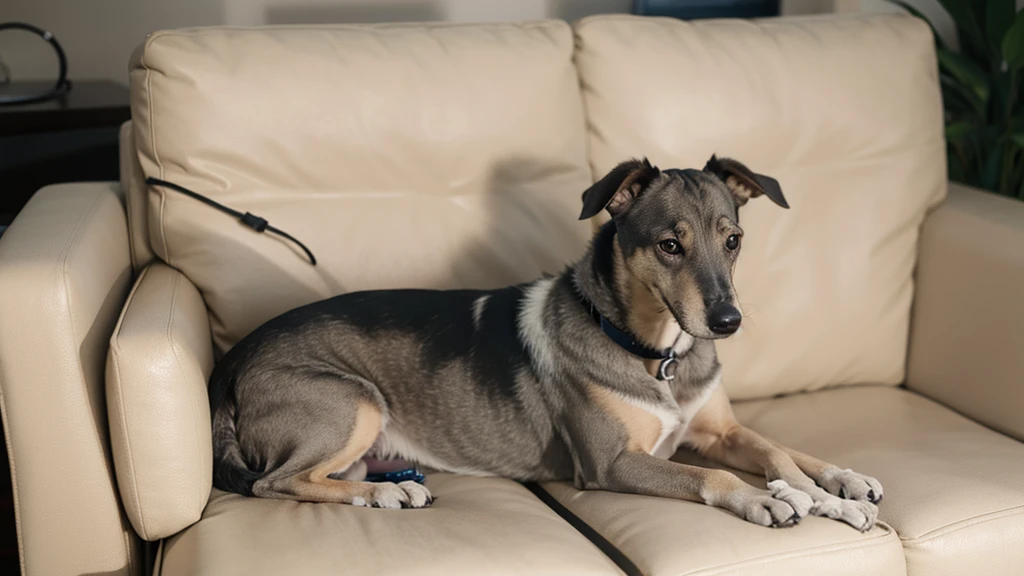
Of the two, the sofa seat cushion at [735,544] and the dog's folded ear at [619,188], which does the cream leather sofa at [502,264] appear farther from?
the dog's folded ear at [619,188]

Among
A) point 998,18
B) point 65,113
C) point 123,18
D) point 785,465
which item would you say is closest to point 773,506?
point 785,465

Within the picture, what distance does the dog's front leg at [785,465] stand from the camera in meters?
1.87

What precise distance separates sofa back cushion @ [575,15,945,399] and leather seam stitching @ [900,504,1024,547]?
722 millimetres

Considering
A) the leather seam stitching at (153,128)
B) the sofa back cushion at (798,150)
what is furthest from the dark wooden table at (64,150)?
the sofa back cushion at (798,150)

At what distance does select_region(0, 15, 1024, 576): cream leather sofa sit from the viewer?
1774mm

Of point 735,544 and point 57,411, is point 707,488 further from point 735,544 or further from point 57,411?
point 57,411

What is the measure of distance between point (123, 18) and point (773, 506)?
2683mm

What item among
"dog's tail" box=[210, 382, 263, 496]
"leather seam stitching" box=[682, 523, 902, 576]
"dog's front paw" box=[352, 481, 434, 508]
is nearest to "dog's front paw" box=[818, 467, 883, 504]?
"leather seam stitching" box=[682, 523, 902, 576]

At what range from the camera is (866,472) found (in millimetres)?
2080

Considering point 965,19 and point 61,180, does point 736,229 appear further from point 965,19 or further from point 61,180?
point 61,180

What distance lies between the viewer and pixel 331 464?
205 centimetres

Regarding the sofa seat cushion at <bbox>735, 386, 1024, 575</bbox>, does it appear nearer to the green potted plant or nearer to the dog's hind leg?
the dog's hind leg

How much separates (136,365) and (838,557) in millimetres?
1303

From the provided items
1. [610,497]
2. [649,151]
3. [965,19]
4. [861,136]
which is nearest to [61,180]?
[649,151]
